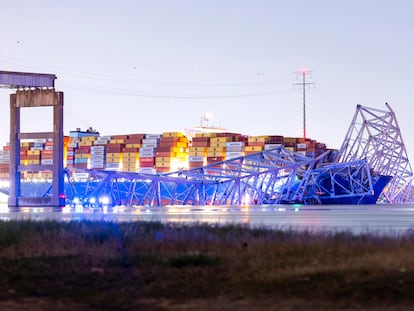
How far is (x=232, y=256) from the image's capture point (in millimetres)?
18578

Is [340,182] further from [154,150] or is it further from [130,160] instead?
[130,160]

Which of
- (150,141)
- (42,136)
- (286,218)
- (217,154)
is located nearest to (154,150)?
(150,141)

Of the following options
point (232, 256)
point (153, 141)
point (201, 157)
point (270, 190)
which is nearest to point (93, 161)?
point (153, 141)

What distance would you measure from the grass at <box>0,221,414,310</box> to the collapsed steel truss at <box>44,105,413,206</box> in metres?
78.2

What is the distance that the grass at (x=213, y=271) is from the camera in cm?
1482

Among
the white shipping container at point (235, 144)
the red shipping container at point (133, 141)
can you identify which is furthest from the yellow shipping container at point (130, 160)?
the white shipping container at point (235, 144)

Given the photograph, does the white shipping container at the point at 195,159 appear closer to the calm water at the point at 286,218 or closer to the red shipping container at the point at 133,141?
the red shipping container at the point at 133,141

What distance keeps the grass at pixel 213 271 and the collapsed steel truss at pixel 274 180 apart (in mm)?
78178

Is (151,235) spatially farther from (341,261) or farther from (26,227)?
(341,261)

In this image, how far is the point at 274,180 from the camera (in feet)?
350

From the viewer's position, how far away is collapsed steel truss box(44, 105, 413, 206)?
107 m

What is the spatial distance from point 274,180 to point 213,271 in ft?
294

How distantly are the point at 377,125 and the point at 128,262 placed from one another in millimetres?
105780

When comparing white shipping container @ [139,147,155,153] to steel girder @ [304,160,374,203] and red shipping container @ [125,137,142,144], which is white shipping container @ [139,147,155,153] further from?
steel girder @ [304,160,374,203]
